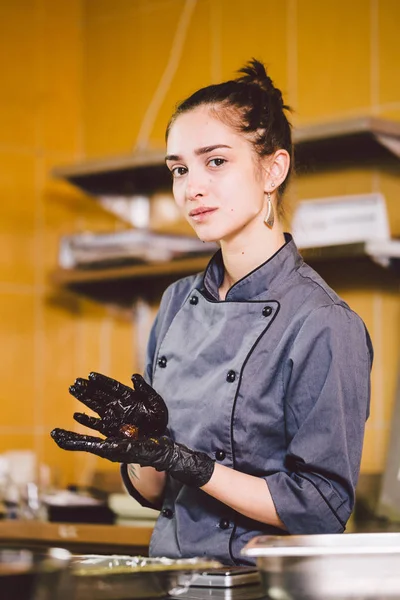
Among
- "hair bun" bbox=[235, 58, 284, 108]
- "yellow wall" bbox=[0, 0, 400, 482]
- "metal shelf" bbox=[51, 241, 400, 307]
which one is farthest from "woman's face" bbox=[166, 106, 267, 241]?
"yellow wall" bbox=[0, 0, 400, 482]

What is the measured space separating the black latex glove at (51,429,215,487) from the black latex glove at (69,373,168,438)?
5cm

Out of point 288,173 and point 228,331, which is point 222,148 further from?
point 228,331

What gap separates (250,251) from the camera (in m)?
1.39

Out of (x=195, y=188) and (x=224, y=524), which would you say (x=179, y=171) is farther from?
(x=224, y=524)

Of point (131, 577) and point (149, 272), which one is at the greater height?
point (149, 272)

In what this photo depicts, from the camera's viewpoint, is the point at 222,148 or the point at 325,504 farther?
the point at 222,148

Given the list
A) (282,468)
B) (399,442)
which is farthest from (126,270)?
(282,468)

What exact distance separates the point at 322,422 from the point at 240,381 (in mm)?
134

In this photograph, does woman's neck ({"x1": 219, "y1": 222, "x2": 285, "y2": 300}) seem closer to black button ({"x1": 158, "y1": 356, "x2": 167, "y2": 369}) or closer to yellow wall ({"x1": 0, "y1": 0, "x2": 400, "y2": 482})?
black button ({"x1": 158, "y1": 356, "x2": 167, "y2": 369})

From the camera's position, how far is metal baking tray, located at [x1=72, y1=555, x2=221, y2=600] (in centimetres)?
93

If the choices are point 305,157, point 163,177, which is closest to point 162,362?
point 305,157

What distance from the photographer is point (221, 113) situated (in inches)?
53.9

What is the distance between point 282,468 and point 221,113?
51 cm

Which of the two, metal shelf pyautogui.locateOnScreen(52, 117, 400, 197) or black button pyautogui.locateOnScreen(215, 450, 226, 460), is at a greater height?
metal shelf pyautogui.locateOnScreen(52, 117, 400, 197)
